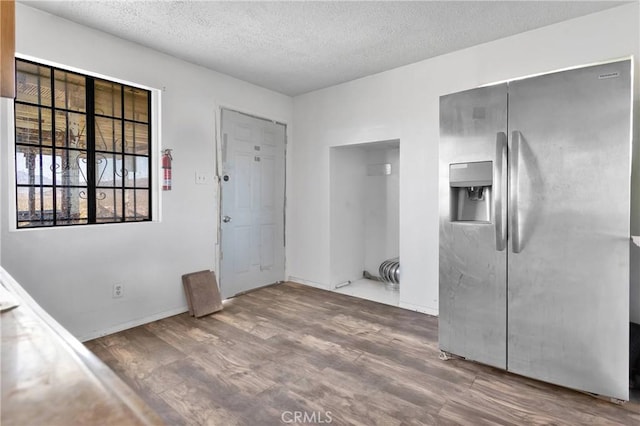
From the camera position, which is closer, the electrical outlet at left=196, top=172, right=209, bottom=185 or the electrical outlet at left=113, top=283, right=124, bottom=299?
the electrical outlet at left=113, top=283, right=124, bottom=299

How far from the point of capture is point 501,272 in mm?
2166

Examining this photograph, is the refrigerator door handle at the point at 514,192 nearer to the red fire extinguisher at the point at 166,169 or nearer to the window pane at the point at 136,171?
the red fire extinguisher at the point at 166,169

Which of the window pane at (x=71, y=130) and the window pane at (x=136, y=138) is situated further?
the window pane at (x=136, y=138)

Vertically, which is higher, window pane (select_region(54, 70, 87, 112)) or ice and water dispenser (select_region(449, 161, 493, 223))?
window pane (select_region(54, 70, 87, 112))

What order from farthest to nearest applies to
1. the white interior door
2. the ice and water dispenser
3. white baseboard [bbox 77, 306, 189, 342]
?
the white interior door
white baseboard [bbox 77, 306, 189, 342]
the ice and water dispenser

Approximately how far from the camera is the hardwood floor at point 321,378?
1796 mm

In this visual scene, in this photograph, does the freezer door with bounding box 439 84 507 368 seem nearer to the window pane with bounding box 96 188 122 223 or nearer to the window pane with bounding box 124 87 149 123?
the window pane with bounding box 124 87 149 123

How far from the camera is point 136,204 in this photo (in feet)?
10.2

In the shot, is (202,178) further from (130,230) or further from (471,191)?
(471,191)

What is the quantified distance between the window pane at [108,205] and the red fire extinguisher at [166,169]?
0.39 m

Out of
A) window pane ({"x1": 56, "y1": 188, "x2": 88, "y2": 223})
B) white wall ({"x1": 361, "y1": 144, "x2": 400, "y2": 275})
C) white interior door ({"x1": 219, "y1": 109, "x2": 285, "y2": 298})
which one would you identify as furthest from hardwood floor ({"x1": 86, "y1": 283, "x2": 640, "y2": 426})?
white wall ({"x1": 361, "y1": 144, "x2": 400, "y2": 275})

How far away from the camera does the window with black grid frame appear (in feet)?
8.14

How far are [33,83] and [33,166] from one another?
646mm

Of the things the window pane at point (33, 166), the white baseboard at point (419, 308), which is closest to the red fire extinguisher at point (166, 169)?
the window pane at point (33, 166)
